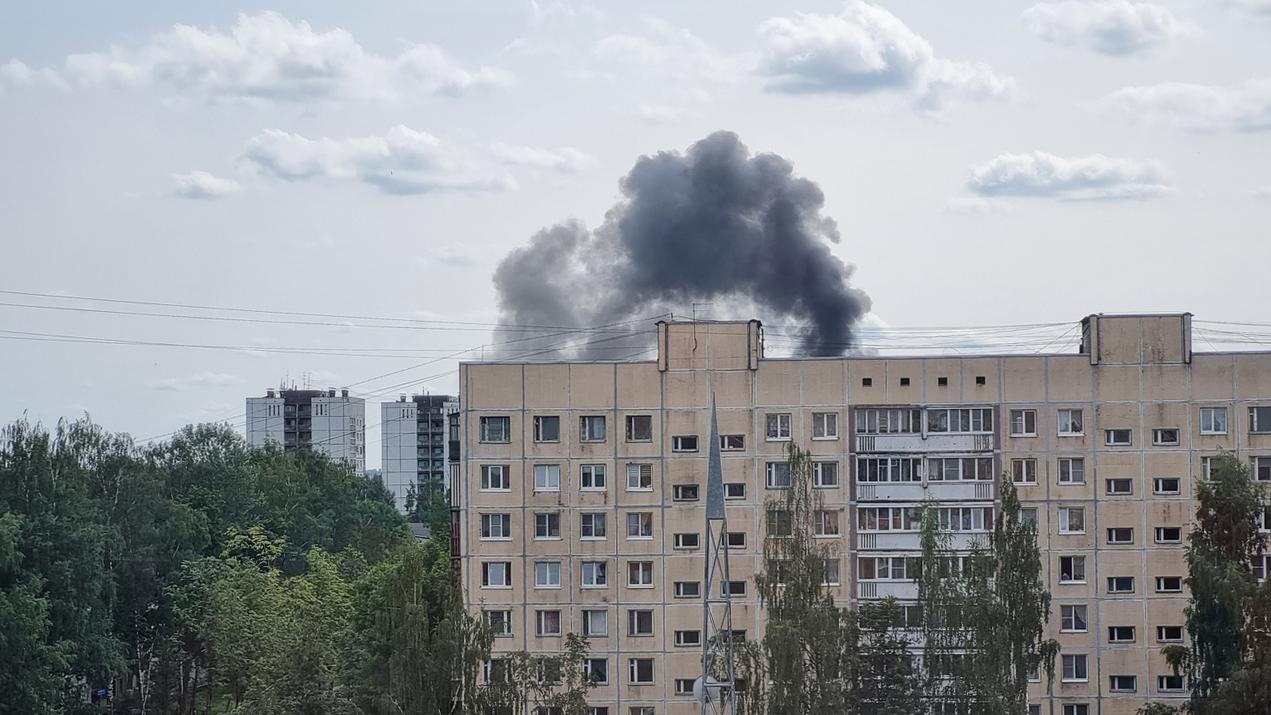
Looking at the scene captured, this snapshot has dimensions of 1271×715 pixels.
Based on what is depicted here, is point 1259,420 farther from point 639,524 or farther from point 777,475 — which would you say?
point 639,524

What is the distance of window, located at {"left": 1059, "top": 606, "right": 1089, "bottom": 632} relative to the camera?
58125mm

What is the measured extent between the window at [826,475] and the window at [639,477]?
19.6 feet

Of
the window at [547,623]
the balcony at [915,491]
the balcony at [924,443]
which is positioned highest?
the balcony at [924,443]

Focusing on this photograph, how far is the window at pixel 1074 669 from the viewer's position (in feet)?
190

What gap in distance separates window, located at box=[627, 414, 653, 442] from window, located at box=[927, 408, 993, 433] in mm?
10096

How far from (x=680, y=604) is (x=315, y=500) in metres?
76.4

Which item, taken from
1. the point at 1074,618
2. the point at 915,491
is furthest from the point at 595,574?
the point at 1074,618

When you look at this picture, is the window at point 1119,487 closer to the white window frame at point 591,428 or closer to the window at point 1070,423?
the window at point 1070,423

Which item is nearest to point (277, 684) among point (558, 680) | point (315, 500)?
point (558, 680)

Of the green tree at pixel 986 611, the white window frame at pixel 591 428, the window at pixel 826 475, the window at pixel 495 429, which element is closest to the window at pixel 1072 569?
the green tree at pixel 986 611

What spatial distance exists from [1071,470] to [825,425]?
894 cm

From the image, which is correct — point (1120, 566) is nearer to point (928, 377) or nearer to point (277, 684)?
point (928, 377)

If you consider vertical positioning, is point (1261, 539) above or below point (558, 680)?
above

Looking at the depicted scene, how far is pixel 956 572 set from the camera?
5156 cm
